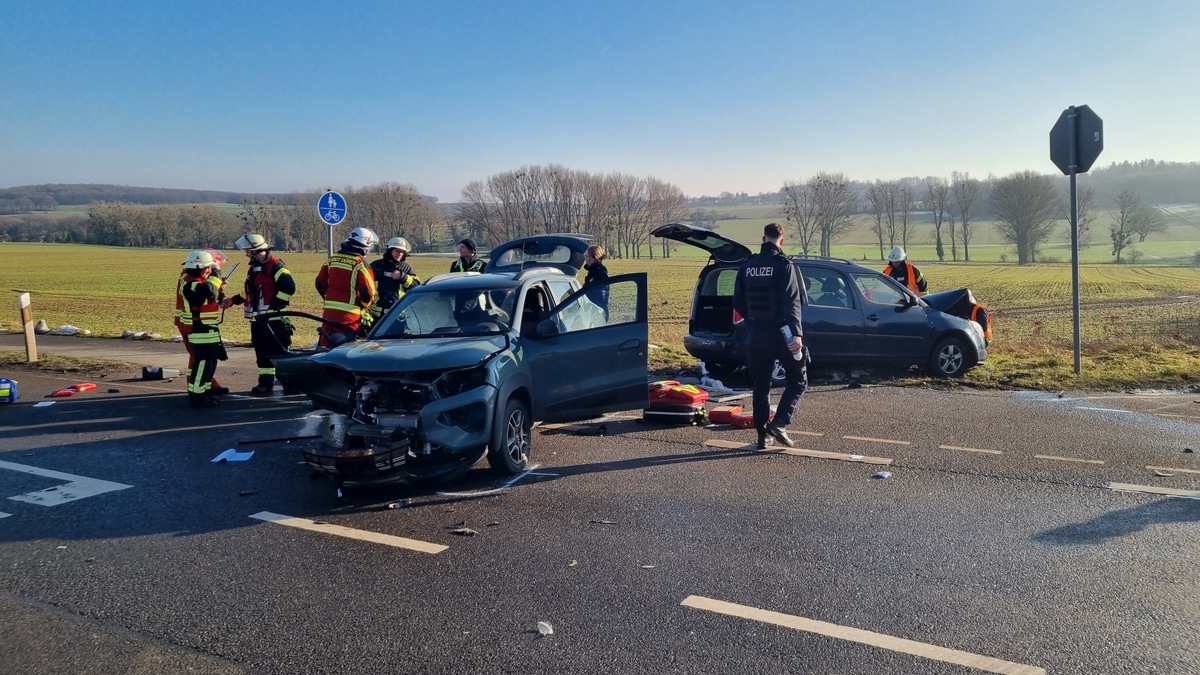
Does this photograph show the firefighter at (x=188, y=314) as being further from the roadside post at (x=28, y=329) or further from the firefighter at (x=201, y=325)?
the roadside post at (x=28, y=329)

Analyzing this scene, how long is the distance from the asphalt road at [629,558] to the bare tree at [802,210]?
87.7 meters

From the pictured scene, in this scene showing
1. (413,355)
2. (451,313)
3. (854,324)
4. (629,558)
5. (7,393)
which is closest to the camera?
(629,558)

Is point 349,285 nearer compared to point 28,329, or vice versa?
point 349,285

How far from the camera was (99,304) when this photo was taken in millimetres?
30000

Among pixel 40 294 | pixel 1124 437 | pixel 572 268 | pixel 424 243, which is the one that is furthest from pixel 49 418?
pixel 424 243

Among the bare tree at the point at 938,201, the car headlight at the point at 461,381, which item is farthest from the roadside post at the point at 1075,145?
the bare tree at the point at 938,201

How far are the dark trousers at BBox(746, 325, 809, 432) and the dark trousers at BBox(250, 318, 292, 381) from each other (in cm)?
612

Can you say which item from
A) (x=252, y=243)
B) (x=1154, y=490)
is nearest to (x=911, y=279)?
(x=1154, y=490)

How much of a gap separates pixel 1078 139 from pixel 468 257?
8992 mm

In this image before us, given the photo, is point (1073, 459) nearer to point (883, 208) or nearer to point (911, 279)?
point (911, 279)

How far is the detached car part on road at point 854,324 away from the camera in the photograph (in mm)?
11125

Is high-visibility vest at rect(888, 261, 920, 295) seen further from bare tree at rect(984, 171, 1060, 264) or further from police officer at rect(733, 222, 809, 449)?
bare tree at rect(984, 171, 1060, 264)

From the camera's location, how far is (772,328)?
761 cm

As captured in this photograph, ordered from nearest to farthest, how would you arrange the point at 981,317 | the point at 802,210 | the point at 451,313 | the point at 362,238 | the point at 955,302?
the point at 451,313 < the point at 362,238 < the point at 955,302 < the point at 981,317 < the point at 802,210
